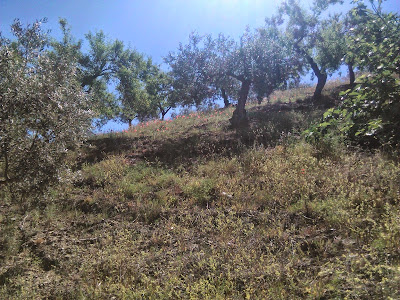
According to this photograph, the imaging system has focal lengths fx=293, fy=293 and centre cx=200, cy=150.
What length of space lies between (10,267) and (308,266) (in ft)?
14.9

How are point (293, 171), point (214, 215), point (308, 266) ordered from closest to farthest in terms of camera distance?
point (308, 266), point (214, 215), point (293, 171)

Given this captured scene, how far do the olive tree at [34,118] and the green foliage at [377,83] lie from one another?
5.96 metres

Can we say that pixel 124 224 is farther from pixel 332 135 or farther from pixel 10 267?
pixel 332 135

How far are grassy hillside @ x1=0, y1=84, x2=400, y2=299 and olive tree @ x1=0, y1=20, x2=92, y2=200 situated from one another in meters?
0.61

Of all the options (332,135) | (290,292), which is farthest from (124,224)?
(332,135)

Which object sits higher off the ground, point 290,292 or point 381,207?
point 381,207

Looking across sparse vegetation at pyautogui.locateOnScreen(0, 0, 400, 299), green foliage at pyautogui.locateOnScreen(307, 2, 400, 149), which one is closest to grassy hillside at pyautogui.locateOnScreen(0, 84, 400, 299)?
sparse vegetation at pyautogui.locateOnScreen(0, 0, 400, 299)

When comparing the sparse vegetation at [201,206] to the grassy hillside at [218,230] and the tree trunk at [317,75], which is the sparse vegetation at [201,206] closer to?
the grassy hillside at [218,230]

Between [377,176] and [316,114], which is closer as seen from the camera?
[377,176]

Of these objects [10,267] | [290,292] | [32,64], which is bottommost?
[290,292]

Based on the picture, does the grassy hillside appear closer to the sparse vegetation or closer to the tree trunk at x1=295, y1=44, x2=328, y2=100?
the sparse vegetation

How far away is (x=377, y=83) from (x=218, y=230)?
4517mm

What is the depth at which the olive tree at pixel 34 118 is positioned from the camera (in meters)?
4.81

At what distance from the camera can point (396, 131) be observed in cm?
633
